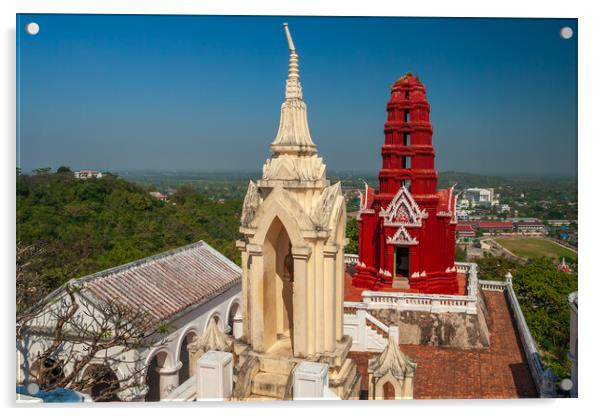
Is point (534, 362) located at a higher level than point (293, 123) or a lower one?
lower

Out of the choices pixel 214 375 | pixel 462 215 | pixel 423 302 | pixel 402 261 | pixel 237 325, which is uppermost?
pixel 462 215

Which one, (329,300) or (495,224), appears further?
(495,224)

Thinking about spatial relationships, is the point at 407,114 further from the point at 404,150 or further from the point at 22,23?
the point at 22,23

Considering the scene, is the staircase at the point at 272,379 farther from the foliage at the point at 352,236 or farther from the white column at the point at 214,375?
the foliage at the point at 352,236

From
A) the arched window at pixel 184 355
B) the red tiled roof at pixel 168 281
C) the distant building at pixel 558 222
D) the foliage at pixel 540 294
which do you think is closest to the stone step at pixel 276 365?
the red tiled roof at pixel 168 281

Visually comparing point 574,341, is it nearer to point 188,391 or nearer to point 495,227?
point 495,227

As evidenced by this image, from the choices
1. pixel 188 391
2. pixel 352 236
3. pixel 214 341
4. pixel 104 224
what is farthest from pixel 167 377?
pixel 352 236

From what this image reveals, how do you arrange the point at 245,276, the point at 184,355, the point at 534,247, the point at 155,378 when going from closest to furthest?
the point at 245,276 < the point at 534,247 < the point at 155,378 < the point at 184,355

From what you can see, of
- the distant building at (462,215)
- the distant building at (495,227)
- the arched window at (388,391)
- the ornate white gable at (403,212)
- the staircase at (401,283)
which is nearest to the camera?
the arched window at (388,391)
